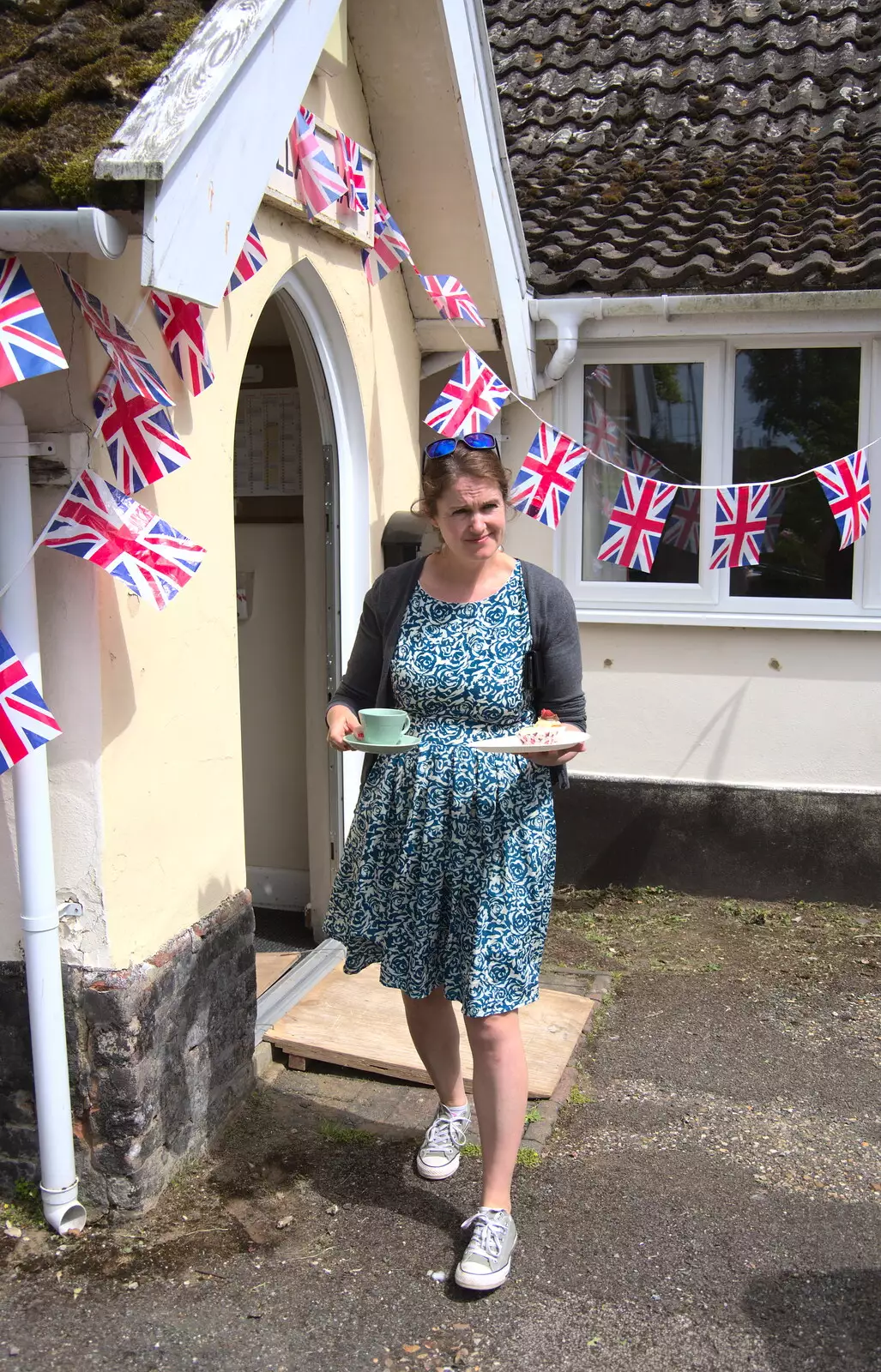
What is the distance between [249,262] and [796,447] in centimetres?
360

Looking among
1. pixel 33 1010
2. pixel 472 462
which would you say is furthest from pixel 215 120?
pixel 33 1010

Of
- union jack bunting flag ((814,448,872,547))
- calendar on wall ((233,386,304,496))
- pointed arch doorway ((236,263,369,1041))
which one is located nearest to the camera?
pointed arch doorway ((236,263,369,1041))

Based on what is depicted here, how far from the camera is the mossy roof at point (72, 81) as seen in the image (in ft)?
8.30

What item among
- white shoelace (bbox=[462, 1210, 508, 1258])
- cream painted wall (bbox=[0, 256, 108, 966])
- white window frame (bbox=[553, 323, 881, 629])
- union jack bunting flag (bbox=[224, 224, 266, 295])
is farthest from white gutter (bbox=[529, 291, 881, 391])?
white shoelace (bbox=[462, 1210, 508, 1258])

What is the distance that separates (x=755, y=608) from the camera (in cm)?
630

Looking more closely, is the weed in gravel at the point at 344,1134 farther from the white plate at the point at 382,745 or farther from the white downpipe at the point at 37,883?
the white plate at the point at 382,745

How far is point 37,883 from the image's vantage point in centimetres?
306

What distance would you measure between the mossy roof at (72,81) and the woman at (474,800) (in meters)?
1.08

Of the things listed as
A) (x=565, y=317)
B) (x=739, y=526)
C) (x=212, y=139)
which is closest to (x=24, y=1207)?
(x=212, y=139)

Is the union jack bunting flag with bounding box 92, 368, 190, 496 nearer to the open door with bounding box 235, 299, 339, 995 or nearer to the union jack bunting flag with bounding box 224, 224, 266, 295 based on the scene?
the union jack bunting flag with bounding box 224, 224, 266, 295

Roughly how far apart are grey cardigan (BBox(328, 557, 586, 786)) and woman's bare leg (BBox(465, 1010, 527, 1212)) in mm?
674

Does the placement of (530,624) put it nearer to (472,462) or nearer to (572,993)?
(472,462)

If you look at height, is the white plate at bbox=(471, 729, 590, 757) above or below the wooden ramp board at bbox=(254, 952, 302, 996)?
above

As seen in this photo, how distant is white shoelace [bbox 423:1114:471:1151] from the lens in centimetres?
354
